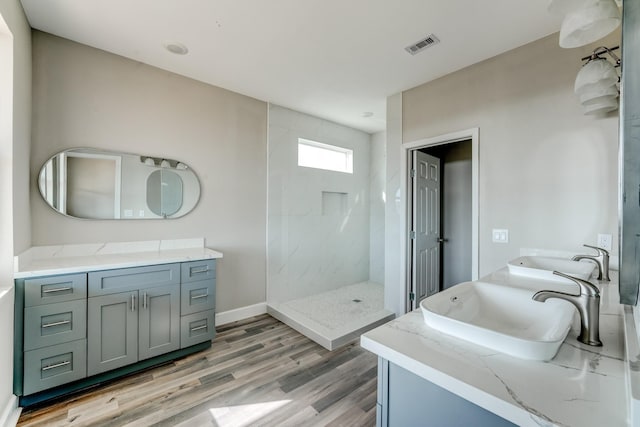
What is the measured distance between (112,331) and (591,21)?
3.26 m

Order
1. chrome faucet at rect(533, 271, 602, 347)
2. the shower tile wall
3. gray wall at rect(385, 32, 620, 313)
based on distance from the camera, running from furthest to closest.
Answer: the shower tile wall → gray wall at rect(385, 32, 620, 313) → chrome faucet at rect(533, 271, 602, 347)

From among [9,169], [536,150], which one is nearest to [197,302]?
[9,169]

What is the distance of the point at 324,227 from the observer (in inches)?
167

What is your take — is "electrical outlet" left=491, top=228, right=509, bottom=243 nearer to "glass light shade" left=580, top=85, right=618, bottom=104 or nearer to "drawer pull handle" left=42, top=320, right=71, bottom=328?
"glass light shade" left=580, top=85, right=618, bottom=104

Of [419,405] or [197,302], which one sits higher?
[419,405]

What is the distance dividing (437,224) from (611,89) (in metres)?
2.19

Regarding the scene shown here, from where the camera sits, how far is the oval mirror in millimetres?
2230

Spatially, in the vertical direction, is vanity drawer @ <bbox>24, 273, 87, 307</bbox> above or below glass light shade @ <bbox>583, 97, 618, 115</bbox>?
below

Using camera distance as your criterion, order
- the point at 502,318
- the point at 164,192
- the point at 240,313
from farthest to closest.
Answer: the point at 240,313 < the point at 164,192 < the point at 502,318

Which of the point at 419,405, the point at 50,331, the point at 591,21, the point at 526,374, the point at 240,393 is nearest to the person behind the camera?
the point at 526,374

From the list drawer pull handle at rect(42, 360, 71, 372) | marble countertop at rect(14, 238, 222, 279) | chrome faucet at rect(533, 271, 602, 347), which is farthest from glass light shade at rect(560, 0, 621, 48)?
drawer pull handle at rect(42, 360, 71, 372)

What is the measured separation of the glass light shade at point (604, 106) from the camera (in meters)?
1.75

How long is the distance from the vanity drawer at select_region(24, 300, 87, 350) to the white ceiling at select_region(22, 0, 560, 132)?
2.09m

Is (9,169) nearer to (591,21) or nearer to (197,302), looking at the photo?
(197,302)
